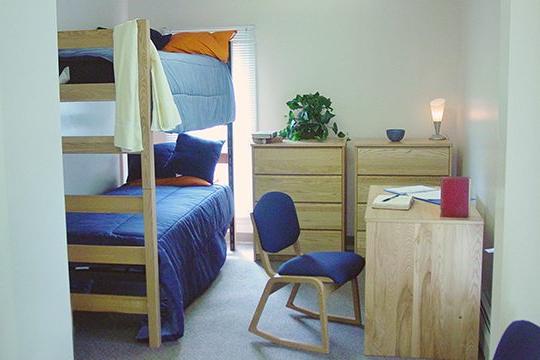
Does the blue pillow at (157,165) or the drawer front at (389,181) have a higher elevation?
the blue pillow at (157,165)

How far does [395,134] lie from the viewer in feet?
15.0

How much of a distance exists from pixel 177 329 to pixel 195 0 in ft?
9.51

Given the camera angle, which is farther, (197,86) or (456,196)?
(197,86)

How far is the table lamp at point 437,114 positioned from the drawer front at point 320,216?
2.96ft

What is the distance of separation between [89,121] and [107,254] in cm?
153

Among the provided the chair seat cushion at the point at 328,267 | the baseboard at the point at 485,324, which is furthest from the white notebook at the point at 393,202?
the baseboard at the point at 485,324

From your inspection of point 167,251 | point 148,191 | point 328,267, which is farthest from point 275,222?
point 148,191

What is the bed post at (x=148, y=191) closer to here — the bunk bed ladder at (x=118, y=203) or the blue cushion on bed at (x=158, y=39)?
the bunk bed ladder at (x=118, y=203)

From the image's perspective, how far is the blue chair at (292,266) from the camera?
316cm

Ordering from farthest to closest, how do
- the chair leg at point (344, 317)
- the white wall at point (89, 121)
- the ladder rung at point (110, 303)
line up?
the white wall at point (89, 121) → the chair leg at point (344, 317) → the ladder rung at point (110, 303)

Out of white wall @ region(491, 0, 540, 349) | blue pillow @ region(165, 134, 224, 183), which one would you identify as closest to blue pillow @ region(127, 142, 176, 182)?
blue pillow @ region(165, 134, 224, 183)

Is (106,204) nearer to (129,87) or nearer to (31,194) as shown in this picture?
(129,87)

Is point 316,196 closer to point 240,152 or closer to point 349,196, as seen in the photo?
point 349,196

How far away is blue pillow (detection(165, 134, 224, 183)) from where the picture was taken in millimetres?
4816
